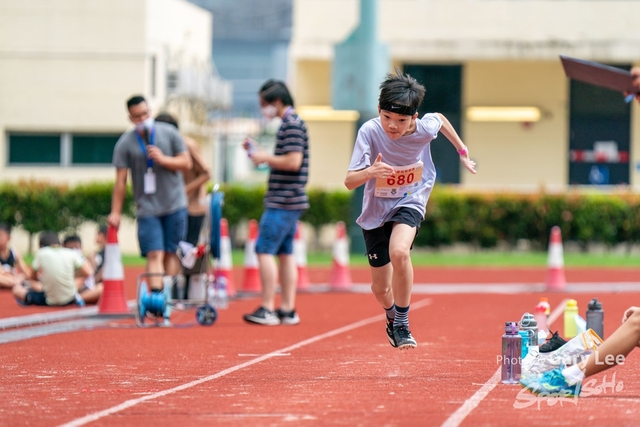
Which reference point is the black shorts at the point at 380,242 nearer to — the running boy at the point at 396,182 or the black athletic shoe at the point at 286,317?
the running boy at the point at 396,182

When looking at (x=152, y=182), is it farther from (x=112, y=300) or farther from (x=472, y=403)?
(x=472, y=403)

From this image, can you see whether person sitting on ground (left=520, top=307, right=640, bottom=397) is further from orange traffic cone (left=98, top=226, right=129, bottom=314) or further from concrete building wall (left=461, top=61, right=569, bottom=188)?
concrete building wall (left=461, top=61, right=569, bottom=188)

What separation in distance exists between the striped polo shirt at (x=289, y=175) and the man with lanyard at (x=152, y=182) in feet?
3.23

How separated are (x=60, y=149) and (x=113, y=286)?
19.0 metres

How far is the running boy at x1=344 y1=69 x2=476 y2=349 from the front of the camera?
8414mm

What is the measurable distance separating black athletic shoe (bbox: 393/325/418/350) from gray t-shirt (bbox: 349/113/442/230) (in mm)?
747

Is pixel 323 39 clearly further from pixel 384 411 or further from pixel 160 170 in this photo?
pixel 384 411

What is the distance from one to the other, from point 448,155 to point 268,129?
12.1m

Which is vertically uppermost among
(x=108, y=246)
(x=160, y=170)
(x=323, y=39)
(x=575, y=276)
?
(x=323, y=39)

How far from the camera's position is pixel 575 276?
68.6 ft

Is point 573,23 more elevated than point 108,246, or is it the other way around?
point 573,23

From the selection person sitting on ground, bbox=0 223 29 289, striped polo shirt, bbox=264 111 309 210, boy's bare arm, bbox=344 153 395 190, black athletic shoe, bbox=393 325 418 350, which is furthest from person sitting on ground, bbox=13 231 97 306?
boy's bare arm, bbox=344 153 395 190

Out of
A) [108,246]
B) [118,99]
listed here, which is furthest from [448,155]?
[108,246]

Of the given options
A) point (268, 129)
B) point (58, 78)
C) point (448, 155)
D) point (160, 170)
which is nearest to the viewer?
point (160, 170)
